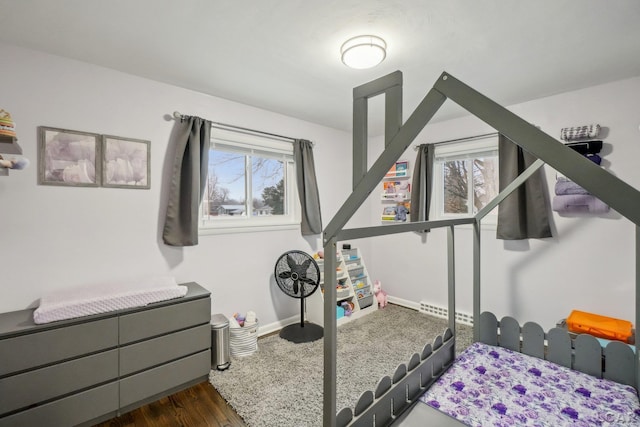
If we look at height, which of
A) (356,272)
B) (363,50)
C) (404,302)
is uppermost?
(363,50)

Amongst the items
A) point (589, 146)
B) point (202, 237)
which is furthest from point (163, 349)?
point (589, 146)

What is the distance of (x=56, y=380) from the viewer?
166cm

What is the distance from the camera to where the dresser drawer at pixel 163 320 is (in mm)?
1876

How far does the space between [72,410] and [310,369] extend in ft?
4.96

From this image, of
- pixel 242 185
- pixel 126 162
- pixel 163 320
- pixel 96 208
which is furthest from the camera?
pixel 242 185

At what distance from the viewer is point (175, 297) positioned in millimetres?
2074

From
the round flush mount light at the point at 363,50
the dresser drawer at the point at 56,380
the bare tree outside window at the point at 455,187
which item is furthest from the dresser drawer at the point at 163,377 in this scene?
the bare tree outside window at the point at 455,187

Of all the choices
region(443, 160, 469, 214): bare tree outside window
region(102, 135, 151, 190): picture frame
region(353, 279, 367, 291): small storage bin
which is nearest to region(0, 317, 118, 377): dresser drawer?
region(102, 135, 151, 190): picture frame

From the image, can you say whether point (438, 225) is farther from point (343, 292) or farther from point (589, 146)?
point (343, 292)

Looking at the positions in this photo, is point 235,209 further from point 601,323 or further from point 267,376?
point 601,323

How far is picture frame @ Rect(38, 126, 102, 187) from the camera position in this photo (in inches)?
77.6

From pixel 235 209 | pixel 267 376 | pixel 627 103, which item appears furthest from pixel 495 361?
pixel 235 209

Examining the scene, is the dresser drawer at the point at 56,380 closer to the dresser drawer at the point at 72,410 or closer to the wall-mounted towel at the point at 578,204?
the dresser drawer at the point at 72,410

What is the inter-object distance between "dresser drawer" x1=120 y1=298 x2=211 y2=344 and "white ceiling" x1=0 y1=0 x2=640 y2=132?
1.75 m
